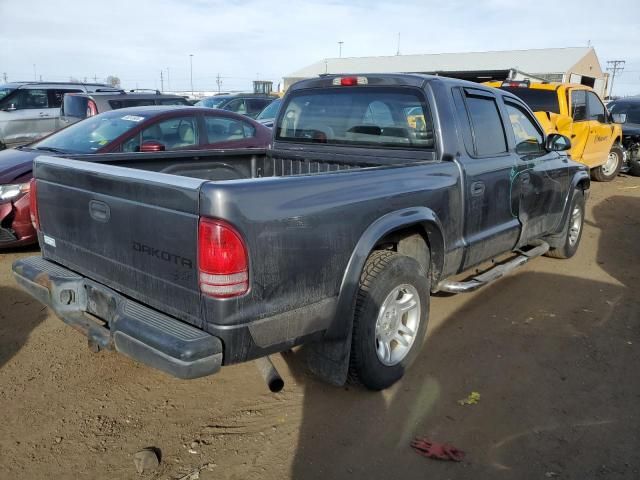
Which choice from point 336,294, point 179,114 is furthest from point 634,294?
point 179,114

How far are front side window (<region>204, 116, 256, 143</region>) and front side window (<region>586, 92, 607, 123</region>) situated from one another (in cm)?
636

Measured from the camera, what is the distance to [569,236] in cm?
605

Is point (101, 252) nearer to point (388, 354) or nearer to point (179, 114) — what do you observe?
point (388, 354)

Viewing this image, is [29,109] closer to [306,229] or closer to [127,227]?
[127,227]

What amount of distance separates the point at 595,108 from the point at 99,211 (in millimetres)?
9995

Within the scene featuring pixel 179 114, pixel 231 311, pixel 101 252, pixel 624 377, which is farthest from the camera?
pixel 179 114

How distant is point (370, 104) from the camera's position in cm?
414

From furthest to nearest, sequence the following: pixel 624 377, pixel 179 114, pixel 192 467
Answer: pixel 179 114, pixel 624 377, pixel 192 467

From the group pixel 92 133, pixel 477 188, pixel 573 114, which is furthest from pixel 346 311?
pixel 573 114

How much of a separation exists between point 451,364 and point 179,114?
4746mm

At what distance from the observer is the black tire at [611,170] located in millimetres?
11609

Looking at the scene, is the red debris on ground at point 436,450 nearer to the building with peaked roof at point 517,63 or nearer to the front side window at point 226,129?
the front side window at point 226,129

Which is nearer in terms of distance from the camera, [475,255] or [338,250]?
[338,250]

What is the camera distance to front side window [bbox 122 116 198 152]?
245 inches
